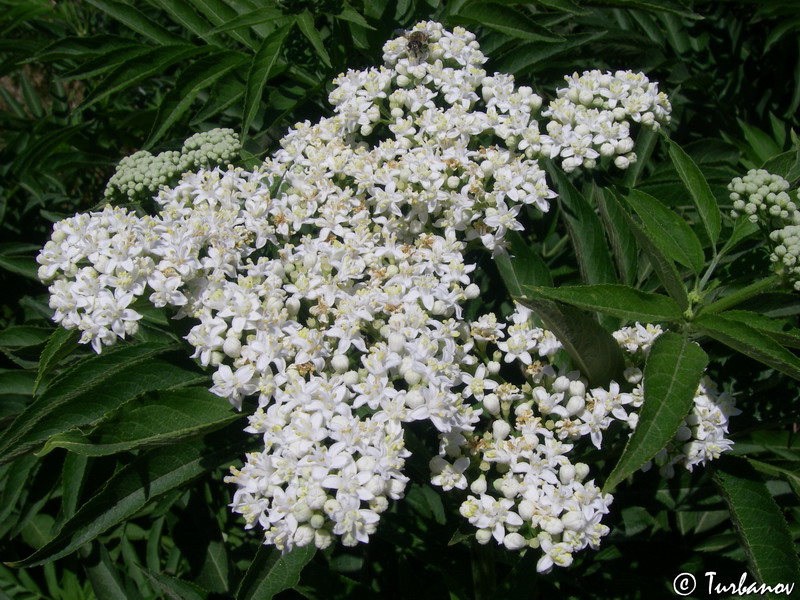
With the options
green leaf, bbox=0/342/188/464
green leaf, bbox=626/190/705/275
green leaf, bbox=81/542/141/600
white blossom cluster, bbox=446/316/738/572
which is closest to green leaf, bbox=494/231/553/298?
white blossom cluster, bbox=446/316/738/572

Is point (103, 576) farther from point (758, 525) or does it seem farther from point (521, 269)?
point (758, 525)

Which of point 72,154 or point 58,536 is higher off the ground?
point 72,154

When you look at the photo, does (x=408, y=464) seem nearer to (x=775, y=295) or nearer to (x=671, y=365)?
(x=671, y=365)

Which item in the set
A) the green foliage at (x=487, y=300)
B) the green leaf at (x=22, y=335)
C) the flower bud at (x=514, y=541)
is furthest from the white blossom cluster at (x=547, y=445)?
the green leaf at (x=22, y=335)

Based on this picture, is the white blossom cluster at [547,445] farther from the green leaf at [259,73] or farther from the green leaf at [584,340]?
the green leaf at [259,73]

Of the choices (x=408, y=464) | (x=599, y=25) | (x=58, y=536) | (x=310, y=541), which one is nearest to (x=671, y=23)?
(x=599, y=25)

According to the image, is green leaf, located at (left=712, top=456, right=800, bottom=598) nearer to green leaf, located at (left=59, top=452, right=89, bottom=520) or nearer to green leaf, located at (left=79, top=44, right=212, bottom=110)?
green leaf, located at (left=59, top=452, right=89, bottom=520)

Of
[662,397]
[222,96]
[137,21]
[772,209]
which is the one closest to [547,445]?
[662,397]
